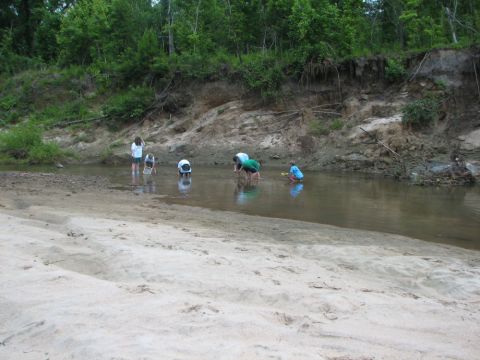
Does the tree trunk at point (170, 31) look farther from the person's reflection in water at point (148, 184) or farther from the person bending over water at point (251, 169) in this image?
the person bending over water at point (251, 169)

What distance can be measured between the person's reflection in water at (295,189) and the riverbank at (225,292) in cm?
507

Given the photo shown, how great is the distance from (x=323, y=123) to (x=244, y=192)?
11.9 metres

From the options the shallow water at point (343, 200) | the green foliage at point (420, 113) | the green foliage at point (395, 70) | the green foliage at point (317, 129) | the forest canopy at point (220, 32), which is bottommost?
the shallow water at point (343, 200)

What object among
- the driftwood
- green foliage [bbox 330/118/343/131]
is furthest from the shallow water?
green foliage [bbox 330/118/343/131]

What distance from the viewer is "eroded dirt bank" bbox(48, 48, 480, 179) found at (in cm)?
2147

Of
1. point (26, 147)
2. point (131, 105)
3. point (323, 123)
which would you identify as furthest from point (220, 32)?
point (26, 147)

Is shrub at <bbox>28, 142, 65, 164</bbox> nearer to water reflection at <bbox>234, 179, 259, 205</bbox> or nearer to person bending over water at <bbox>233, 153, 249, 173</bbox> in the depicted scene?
person bending over water at <bbox>233, 153, 249, 173</bbox>

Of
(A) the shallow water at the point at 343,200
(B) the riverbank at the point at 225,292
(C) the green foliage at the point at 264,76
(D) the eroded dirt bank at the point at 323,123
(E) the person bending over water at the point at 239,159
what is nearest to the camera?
(B) the riverbank at the point at 225,292

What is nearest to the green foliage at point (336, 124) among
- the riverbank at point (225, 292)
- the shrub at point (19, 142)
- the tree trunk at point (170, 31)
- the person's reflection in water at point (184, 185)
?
the person's reflection in water at point (184, 185)

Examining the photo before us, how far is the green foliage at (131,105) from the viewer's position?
94.0ft

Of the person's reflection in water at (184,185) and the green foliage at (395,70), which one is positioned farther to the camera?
the green foliage at (395,70)

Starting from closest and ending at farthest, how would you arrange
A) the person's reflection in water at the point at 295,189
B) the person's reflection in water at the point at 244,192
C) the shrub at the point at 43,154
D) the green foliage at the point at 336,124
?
1. the person's reflection in water at the point at 244,192
2. the person's reflection in water at the point at 295,189
3. the shrub at the point at 43,154
4. the green foliage at the point at 336,124

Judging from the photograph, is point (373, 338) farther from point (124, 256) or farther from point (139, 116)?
point (139, 116)

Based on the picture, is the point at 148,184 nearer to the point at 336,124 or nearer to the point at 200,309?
the point at 336,124
